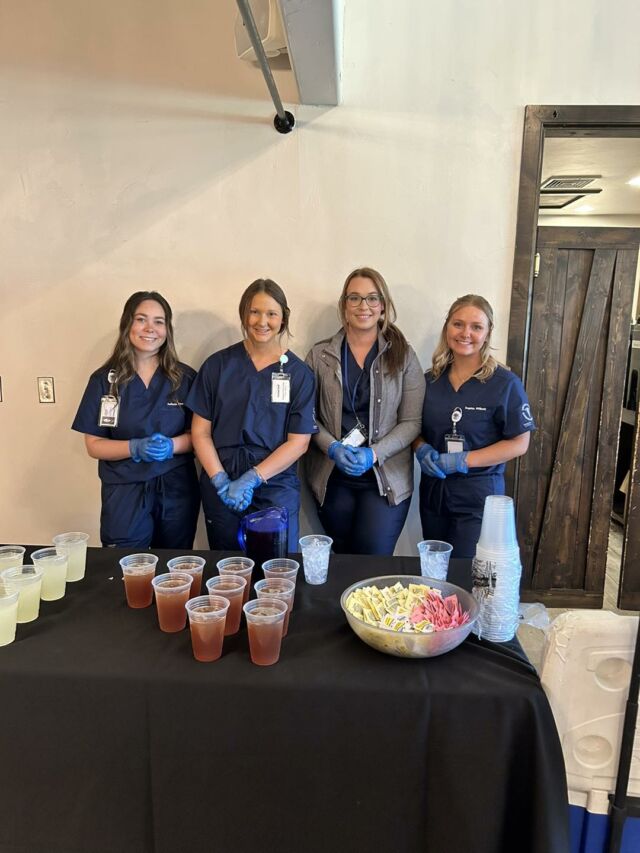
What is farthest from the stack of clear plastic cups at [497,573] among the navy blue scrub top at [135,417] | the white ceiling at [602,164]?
the white ceiling at [602,164]

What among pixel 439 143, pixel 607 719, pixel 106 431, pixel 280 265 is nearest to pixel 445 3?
pixel 439 143

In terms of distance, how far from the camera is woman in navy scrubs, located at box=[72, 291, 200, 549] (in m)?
2.15

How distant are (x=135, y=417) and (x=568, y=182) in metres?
4.56

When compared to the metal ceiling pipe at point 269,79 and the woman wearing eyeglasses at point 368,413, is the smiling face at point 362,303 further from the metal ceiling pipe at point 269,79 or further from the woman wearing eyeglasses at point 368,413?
the metal ceiling pipe at point 269,79

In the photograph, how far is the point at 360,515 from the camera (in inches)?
89.2

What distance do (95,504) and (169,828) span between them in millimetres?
1985

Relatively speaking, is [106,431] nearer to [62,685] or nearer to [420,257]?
[62,685]

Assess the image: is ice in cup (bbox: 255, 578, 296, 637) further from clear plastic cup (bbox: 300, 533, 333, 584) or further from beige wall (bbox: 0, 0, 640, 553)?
beige wall (bbox: 0, 0, 640, 553)

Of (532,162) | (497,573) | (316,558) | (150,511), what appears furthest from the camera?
(532,162)

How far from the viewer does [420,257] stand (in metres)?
2.50

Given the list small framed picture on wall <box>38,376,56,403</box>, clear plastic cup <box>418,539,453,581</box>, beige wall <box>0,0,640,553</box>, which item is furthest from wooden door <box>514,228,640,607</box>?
small framed picture on wall <box>38,376,56,403</box>

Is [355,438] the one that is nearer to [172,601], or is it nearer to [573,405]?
[172,601]

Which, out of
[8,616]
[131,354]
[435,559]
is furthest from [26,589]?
[131,354]

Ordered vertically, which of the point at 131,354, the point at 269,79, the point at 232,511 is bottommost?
the point at 232,511
